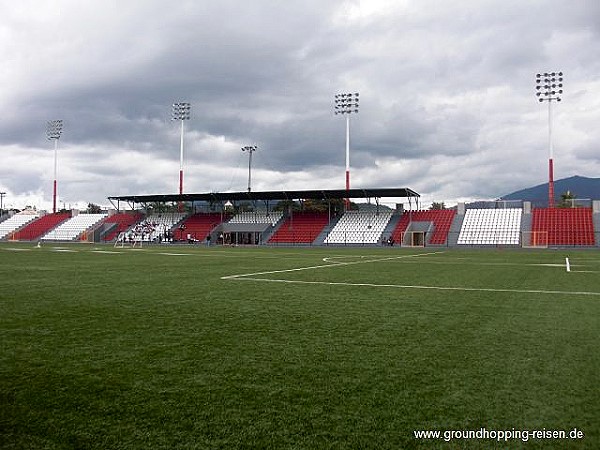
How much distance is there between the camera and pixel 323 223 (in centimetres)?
6031

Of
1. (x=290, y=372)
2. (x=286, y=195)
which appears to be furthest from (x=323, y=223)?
(x=290, y=372)

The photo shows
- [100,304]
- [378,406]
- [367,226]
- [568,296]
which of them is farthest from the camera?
[367,226]

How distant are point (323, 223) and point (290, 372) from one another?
55.8 metres

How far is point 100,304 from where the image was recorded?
9031mm

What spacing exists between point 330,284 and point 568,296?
543cm

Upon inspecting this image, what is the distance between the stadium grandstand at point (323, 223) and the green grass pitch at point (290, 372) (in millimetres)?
44007

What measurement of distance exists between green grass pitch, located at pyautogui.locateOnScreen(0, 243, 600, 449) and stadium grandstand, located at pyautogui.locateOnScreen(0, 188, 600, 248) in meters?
44.0

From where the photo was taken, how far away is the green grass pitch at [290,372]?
3.33 meters

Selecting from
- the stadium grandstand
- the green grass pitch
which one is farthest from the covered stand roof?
the green grass pitch

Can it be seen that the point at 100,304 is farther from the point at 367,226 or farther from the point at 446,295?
the point at 367,226

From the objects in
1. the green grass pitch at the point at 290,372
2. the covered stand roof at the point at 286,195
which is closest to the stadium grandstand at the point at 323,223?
the covered stand roof at the point at 286,195

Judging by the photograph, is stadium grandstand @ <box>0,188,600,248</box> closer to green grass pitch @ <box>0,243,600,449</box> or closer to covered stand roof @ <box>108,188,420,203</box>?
covered stand roof @ <box>108,188,420,203</box>

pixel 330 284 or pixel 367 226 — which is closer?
pixel 330 284

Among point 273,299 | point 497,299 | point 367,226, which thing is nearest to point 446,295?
point 497,299
